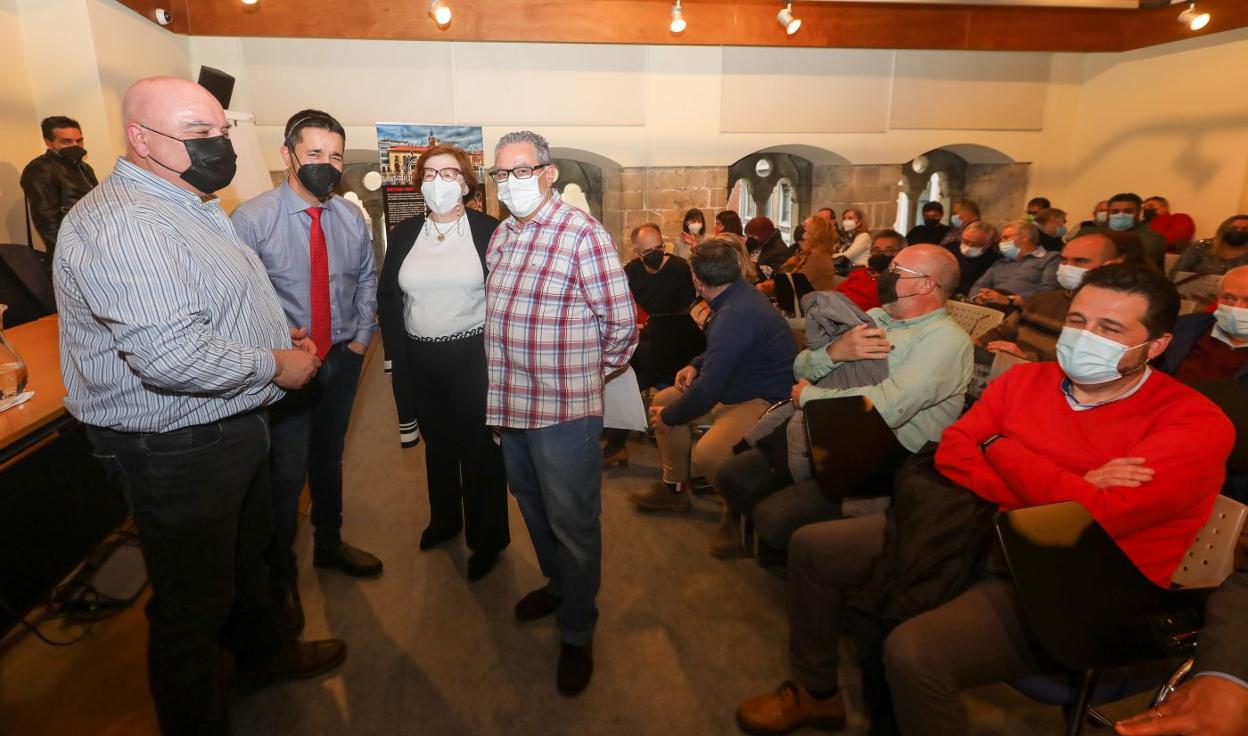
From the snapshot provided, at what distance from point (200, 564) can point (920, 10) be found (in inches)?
342

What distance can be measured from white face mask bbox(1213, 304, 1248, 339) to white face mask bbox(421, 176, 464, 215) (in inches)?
112

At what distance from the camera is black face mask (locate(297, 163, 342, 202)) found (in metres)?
2.33

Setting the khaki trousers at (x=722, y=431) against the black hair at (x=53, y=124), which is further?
the black hair at (x=53, y=124)

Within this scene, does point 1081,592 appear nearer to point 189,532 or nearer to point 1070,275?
point 189,532

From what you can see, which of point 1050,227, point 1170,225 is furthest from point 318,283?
point 1170,225

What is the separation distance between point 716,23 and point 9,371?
6.89 metres

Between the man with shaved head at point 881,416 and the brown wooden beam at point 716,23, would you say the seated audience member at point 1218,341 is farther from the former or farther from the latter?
the brown wooden beam at point 716,23

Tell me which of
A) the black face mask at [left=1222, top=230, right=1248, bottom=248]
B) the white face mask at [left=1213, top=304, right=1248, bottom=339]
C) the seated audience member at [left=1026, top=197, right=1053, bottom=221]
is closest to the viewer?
the white face mask at [left=1213, top=304, right=1248, bottom=339]

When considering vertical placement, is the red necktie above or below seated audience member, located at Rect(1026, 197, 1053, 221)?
below

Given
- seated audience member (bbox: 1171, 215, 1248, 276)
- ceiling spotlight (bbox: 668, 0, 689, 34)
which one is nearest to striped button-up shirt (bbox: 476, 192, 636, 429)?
seated audience member (bbox: 1171, 215, 1248, 276)

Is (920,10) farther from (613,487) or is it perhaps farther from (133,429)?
(133,429)

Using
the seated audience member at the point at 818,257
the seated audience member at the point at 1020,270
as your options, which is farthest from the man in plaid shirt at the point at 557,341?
the seated audience member at the point at 1020,270

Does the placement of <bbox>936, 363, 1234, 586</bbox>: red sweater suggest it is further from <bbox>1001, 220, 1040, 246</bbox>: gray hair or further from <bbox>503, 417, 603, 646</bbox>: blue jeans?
<bbox>1001, 220, 1040, 246</bbox>: gray hair

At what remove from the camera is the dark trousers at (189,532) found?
1564 mm
